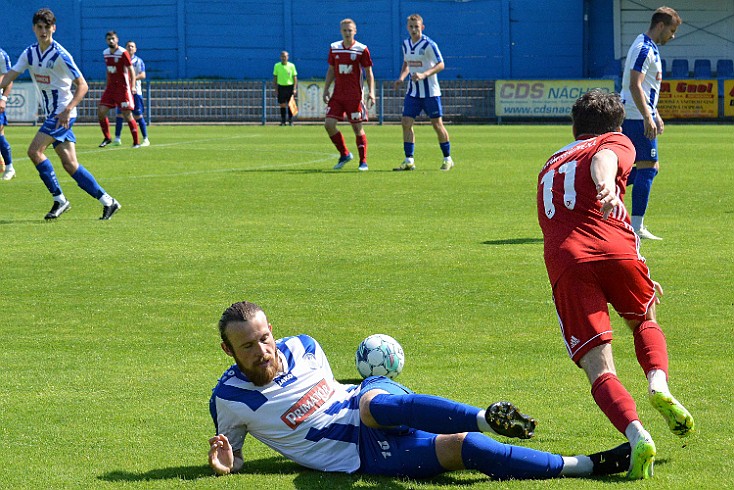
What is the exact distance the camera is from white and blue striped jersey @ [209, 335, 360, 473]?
4.75 meters

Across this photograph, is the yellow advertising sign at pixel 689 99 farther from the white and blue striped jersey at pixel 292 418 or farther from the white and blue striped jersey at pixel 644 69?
the white and blue striped jersey at pixel 292 418

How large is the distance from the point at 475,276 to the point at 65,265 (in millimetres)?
3503

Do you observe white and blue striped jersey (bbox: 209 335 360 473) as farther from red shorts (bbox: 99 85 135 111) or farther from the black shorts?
the black shorts

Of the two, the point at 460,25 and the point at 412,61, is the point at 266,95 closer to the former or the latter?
the point at 460,25

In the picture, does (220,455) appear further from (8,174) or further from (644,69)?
(8,174)

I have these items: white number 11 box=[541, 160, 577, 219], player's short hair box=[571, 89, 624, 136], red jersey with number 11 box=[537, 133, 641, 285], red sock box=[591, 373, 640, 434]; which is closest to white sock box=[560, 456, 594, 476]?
red sock box=[591, 373, 640, 434]

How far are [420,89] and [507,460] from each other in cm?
1493

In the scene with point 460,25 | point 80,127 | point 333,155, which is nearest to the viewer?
point 333,155

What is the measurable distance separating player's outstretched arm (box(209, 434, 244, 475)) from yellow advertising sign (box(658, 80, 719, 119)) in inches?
1246

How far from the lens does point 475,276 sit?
9.18 metres

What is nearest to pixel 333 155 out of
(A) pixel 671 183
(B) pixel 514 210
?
(A) pixel 671 183

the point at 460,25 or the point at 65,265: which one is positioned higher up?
the point at 460,25

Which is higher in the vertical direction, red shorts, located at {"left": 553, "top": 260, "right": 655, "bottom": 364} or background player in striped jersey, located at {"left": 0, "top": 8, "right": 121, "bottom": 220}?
background player in striped jersey, located at {"left": 0, "top": 8, "right": 121, "bottom": 220}

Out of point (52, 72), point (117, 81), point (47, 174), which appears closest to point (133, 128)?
point (117, 81)
